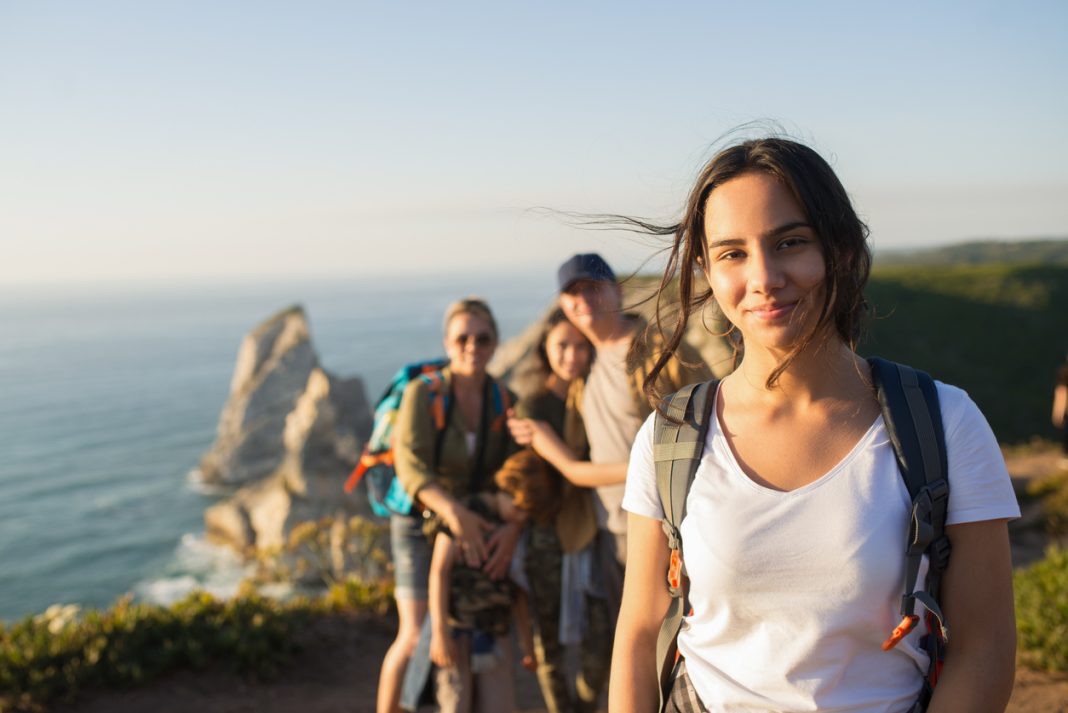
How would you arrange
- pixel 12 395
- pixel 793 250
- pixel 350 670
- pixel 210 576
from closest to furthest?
pixel 793 250 < pixel 350 670 < pixel 210 576 < pixel 12 395

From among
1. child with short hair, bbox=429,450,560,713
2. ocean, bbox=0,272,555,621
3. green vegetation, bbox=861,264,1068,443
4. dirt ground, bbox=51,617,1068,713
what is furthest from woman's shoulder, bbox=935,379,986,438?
green vegetation, bbox=861,264,1068,443

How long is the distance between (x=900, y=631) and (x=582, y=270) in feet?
9.04

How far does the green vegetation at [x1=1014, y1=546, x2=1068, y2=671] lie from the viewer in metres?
5.71

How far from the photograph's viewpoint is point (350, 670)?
22.3ft

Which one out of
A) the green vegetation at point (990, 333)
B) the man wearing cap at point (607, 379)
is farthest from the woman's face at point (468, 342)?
the green vegetation at point (990, 333)

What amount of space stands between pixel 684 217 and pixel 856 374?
0.55 metres

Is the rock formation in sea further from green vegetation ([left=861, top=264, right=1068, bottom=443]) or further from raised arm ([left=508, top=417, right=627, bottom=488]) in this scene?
raised arm ([left=508, top=417, right=627, bottom=488])

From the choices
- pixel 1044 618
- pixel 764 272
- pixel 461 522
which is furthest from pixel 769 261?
pixel 1044 618

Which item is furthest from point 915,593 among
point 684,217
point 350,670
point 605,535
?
point 350,670

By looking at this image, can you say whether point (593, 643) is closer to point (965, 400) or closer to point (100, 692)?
point (965, 400)

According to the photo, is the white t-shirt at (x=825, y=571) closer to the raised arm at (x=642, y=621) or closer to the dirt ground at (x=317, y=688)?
the raised arm at (x=642, y=621)

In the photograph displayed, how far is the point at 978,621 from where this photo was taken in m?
1.67

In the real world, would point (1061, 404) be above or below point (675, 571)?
below

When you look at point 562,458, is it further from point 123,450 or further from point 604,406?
point 123,450
